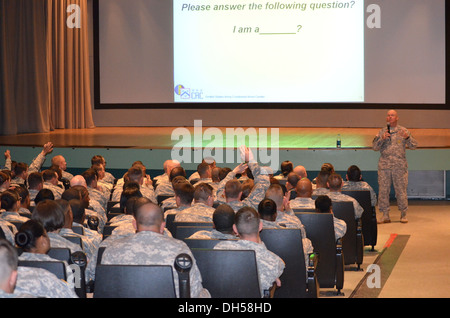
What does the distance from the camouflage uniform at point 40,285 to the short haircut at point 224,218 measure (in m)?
1.47

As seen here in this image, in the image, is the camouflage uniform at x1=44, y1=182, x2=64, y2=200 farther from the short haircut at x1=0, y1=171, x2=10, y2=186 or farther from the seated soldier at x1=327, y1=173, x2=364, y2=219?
the seated soldier at x1=327, y1=173, x2=364, y2=219

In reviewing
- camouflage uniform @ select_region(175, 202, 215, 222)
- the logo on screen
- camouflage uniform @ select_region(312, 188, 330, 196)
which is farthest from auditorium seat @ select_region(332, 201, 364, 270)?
the logo on screen

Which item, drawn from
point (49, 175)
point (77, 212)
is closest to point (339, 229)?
point (77, 212)

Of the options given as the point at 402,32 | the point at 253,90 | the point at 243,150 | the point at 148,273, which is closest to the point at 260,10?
the point at 253,90

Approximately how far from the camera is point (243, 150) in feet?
19.5

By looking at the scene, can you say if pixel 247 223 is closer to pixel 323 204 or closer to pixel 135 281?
pixel 135 281

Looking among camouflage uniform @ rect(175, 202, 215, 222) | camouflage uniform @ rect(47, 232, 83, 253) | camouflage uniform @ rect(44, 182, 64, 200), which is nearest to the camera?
camouflage uniform @ rect(47, 232, 83, 253)

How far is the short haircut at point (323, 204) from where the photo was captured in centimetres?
544

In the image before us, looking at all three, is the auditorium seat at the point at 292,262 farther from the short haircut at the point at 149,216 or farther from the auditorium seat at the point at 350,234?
the auditorium seat at the point at 350,234

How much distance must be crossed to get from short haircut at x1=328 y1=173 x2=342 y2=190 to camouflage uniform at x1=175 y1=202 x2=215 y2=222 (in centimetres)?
168

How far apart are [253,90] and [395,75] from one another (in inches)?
121

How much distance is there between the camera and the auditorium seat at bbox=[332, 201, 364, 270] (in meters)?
6.13

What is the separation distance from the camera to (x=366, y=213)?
708cm

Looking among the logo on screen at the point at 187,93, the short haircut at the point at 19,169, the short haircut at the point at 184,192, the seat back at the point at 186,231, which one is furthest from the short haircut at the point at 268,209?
the logo on screen at the point at 187,93
